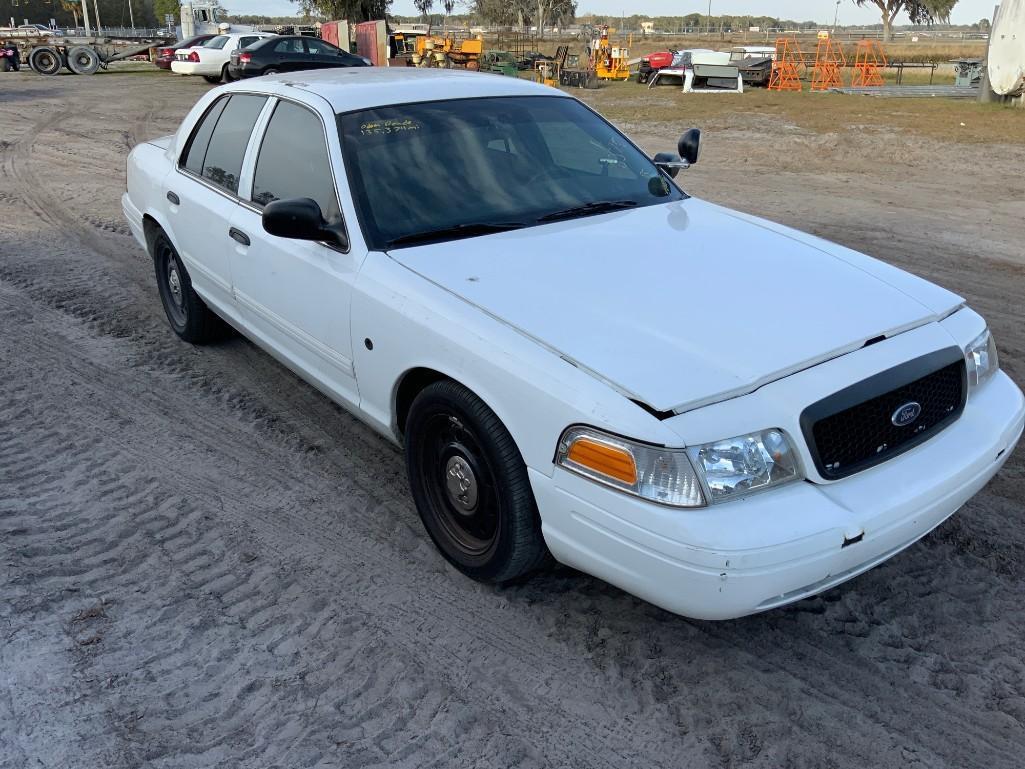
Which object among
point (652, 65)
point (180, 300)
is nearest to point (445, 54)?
point (652, 65)

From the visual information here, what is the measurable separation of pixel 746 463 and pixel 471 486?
106cm

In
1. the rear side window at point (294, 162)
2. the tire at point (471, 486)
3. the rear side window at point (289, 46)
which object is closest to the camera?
the tire at point (471, 486)

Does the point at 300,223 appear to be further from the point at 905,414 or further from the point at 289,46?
the point at 289,46

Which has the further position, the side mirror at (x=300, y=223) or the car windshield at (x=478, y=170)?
the car windshield at (x=478, y=170)

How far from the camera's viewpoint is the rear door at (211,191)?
4.51m

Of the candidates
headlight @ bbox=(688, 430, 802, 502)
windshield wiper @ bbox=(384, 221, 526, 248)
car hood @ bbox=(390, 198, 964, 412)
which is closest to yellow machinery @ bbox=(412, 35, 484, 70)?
windshield wiper @ bbox=(384, 221, 526, 248)

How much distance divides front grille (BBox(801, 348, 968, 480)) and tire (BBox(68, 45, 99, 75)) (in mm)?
35666

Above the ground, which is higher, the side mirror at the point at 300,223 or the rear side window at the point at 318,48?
the rear side window at the point at 318,48

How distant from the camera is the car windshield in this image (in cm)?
359

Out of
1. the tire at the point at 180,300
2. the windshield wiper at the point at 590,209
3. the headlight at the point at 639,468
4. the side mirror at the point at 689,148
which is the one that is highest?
the side mirror at the point at 689,148

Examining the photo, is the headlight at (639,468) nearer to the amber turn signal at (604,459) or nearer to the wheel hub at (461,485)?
the amber turn signal at (604,459)

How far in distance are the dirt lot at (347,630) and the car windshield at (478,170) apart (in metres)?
0.94

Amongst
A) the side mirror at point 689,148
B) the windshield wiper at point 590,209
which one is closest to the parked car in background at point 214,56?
the side mirror at point 689,148

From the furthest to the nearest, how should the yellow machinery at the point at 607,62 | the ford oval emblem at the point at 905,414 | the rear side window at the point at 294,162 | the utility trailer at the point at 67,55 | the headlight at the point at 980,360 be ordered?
the yellow machinery at the point at 607,62 < the utility trailer at the point at 67,55 < the rear side window at the point at 294,162 < the headlight at the point at 980,360 < the ford oval emblem at the point at 905,414
